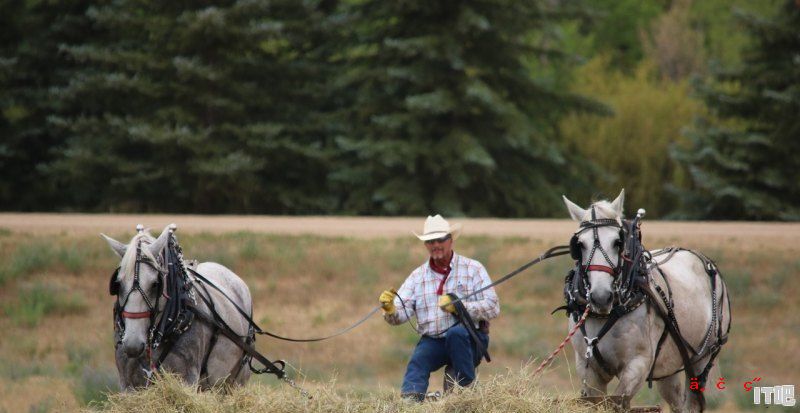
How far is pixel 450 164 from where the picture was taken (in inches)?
1111

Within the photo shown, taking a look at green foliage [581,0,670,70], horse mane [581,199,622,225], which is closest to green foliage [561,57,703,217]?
green foliage [581,0,670,70]

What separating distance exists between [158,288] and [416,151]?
2003 cm

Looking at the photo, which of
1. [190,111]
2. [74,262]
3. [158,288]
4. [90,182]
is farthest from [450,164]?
[158,288]

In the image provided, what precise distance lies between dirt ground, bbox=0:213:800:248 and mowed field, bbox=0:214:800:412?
8cm

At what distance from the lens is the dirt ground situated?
20.4m

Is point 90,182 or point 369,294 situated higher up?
point 90,182

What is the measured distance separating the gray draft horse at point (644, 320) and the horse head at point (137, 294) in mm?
3031

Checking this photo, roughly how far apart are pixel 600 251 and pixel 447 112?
68.7ft

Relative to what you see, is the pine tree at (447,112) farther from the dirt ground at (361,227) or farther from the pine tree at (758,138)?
the dirt ground at (361,227)

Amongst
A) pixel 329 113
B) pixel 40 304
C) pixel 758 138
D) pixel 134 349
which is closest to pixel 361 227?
pixel 40 304

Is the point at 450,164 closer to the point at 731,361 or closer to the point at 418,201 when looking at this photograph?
the point at 418,201

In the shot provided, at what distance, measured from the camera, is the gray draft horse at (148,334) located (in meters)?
8.20

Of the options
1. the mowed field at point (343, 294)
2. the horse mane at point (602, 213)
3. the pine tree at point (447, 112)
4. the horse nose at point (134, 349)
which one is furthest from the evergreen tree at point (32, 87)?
the horse mane at point (602, 213)

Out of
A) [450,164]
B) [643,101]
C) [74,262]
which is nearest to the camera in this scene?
[74,262]
